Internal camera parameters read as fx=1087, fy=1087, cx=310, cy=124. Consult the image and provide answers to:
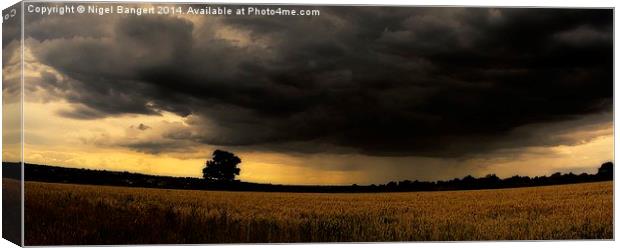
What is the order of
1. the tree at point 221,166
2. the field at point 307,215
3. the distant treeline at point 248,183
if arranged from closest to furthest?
the distant treeline at point 248,183, the field at point 307,215, the tree at point 221,166

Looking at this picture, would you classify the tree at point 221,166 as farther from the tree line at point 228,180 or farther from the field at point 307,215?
the field at point 307,215

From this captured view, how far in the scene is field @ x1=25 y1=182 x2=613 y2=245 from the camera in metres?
19.1

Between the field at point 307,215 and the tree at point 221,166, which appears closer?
the field at point 307,215

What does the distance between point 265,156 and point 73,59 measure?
12.3 feet

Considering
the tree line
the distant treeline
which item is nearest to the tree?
the tree line

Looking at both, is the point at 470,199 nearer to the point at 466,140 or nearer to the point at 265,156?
the point at 466,140

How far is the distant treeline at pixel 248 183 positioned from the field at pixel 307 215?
0.38 feet

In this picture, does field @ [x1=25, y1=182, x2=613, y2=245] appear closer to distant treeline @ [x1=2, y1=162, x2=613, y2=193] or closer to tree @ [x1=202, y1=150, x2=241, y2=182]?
distant treeline @ [x1=2, y1=162, x2=613, y2=193]

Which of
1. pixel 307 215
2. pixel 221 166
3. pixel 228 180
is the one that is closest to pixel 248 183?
pixel 228 180

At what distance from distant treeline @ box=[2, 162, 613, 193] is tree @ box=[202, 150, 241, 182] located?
0.19 meters

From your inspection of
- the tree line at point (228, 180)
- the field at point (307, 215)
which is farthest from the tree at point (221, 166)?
the field at point (307, 215)

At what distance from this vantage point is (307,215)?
20.0 m

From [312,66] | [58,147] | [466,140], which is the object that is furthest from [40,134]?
[466,140]

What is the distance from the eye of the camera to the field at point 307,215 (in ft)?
62.6
